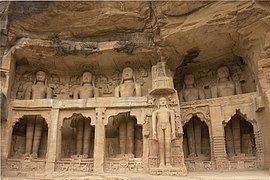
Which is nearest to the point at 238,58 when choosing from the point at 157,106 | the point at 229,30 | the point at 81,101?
the point at 229,30

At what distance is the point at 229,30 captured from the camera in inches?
444

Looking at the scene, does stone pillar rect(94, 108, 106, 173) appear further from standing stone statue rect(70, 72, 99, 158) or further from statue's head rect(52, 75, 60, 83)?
statue's head rect(52, 75, 60, 83)

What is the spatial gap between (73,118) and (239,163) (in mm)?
7007

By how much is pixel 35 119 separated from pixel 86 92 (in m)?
2.45

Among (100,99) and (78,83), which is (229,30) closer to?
(100,99)

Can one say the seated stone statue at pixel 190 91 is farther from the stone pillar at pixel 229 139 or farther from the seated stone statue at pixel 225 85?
the stone pillar at pixel 229 139

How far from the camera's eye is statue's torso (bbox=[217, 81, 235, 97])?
1274 centimetres

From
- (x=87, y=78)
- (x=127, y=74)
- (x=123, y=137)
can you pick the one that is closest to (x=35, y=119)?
(x=87, y=78)

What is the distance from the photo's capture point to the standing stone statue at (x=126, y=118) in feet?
40.2

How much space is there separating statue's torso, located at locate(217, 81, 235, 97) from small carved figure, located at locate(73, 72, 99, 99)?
17.6 ft

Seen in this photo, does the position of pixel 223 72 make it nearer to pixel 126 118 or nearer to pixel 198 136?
pixel 198 136

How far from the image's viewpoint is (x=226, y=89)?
42.1 feet

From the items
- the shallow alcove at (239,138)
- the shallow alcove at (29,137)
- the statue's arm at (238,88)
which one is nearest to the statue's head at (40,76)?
the shallow alcove at (29,137)

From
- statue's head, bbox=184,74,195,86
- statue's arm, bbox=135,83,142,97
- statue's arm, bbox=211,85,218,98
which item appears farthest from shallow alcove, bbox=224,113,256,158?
statue's arm, bbox=135,83,142,97
